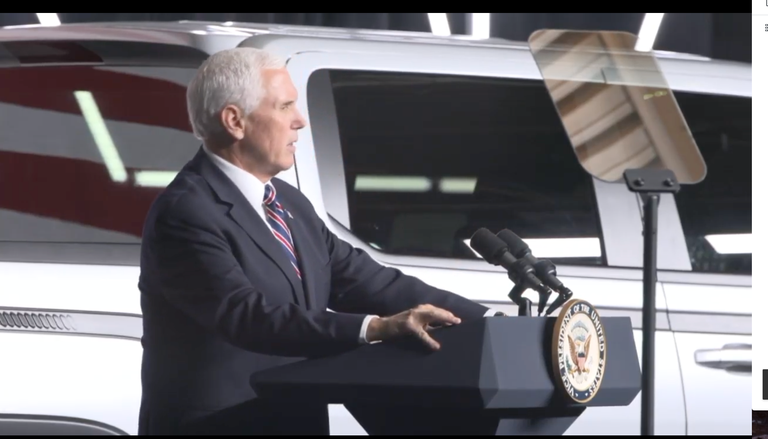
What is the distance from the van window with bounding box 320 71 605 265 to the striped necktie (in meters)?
0.23

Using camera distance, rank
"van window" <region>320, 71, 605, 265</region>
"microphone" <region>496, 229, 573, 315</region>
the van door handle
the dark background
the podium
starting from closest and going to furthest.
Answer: the podium, "microphone" <region>496, 229, 573, 315</region>, "van window" <region>320, 71, 605, 265</region>, the van door handle, the dark background

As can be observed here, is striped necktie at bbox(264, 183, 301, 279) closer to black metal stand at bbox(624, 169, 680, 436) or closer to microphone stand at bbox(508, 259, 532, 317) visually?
microphone stand at bbox(508, 259, 532, 317)

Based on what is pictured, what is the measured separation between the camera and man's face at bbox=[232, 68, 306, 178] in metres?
2.04

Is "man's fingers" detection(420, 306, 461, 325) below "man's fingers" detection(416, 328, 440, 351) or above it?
above

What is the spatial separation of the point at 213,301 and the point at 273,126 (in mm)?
352

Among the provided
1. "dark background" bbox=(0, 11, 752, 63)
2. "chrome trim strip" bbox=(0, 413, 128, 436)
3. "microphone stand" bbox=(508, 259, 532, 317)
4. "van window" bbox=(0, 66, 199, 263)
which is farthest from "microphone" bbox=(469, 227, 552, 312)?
"dark background" bbox=(0, 11, 752, 63)

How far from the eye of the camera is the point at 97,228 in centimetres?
213

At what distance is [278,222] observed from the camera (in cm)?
206

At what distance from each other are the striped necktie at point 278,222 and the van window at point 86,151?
0.18m

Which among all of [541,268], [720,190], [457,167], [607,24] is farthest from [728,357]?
[607,24]

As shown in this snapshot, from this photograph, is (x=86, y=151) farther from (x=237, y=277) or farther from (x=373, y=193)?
(x=373, y=193)

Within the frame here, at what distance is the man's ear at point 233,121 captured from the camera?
6.67 ft

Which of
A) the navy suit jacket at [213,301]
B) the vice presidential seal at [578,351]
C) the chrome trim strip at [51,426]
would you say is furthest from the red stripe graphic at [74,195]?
the vice presidential seal at [578,351]

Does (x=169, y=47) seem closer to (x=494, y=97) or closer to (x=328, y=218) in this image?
(x=328, y=218)
